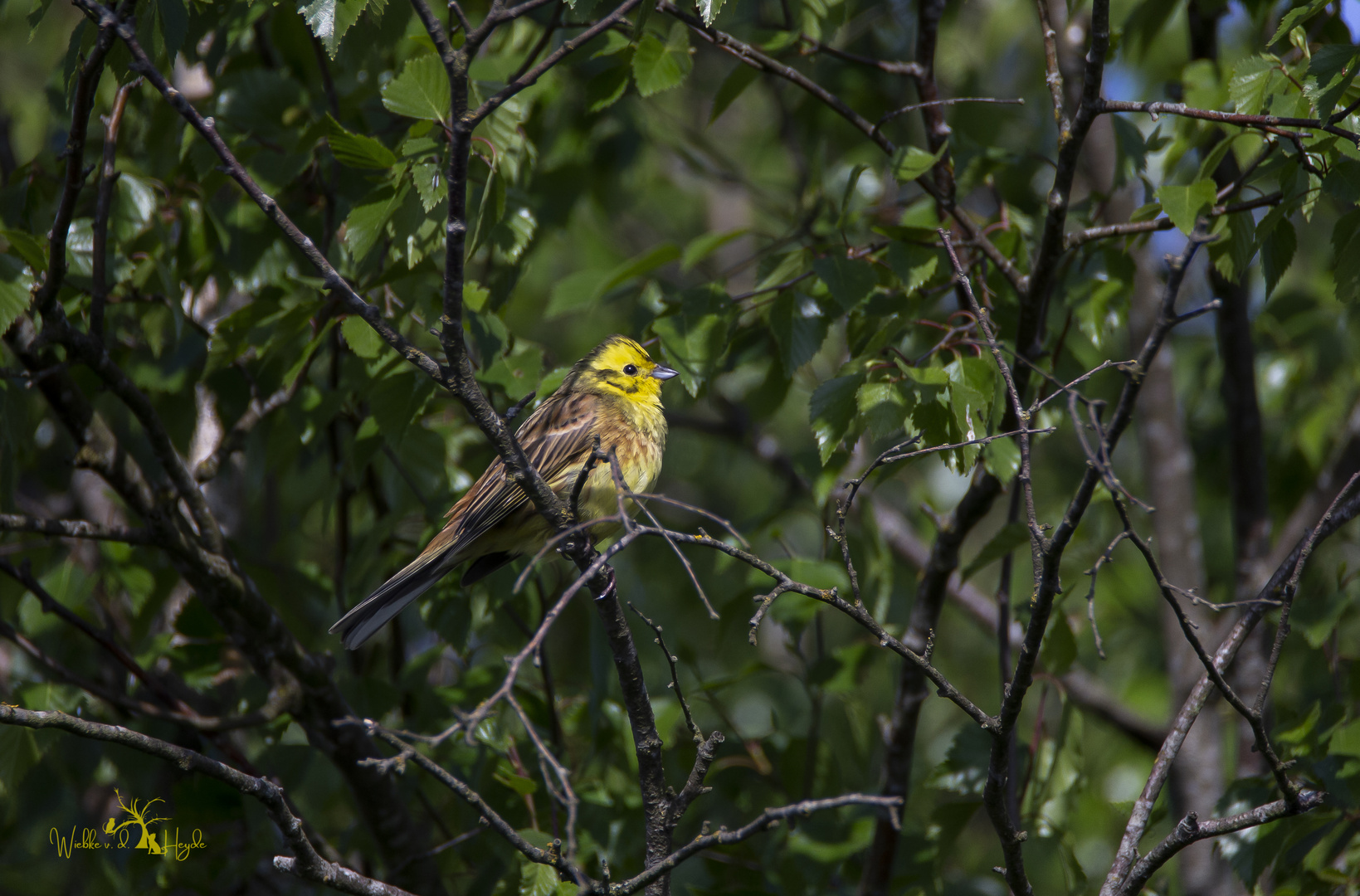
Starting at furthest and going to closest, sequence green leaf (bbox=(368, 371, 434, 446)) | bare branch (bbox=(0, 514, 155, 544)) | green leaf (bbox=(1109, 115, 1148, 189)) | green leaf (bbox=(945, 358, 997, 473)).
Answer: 1. green leaf (bbox=(1109, 115, 1148, 189))
2. green leaf (bbox=(368, 371, 434, 446))
3. bare branch (bbox=(0, 514, 155, 544))
4. green leaf (bbox=(945, 358, 997, 473))

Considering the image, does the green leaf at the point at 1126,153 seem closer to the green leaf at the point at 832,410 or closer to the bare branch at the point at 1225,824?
the green leaf at the point at 832,410

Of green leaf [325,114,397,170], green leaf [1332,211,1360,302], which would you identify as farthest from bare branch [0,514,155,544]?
green leaf [1332,211,1360,302]

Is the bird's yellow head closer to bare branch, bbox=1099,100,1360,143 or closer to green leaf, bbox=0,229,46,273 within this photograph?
green leaf, bbox=0,229,46,273

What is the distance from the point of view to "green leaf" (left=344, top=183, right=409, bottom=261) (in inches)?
125

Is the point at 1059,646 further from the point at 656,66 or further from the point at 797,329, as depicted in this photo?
the point at 656,66

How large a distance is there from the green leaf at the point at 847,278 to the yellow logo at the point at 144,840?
10.1 feet

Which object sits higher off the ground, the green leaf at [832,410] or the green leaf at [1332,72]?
the green leaf at [1332,72]

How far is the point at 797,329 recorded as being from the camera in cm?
361

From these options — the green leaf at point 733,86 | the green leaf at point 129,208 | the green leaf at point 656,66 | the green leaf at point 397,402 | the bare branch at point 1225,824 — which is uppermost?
the green leaf at point 733,86

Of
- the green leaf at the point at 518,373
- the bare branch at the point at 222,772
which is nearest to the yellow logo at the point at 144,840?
the bare branch at the point at 222,772

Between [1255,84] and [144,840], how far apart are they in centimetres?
455

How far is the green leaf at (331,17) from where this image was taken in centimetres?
279

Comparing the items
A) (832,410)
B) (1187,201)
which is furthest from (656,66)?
(1187,201)

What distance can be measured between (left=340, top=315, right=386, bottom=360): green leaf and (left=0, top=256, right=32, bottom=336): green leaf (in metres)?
0.89
